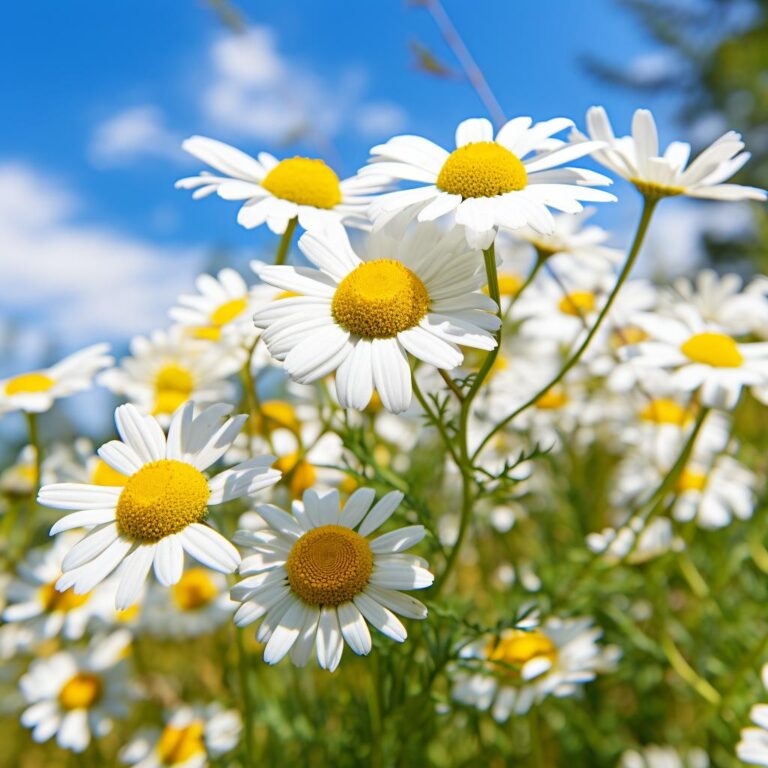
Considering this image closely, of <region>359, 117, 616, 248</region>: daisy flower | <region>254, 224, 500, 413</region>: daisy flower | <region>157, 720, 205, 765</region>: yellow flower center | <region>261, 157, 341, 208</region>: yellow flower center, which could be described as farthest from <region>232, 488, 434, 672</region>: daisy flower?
<region>157, 720, 205, 765</region>: yellow flower center

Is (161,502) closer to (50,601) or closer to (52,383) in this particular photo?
(52,383)

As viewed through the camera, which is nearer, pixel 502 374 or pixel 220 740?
pixel 220 740

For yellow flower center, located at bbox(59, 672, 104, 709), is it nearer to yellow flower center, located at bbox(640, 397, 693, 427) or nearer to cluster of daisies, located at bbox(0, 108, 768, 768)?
cluster of daisies, located at bbox(0, 108, 768, 768)

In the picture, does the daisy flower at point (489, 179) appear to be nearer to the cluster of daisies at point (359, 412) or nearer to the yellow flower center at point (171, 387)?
the cluster of daisies at point (359, 412)

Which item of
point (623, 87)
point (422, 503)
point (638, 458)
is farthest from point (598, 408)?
point (623, 87)

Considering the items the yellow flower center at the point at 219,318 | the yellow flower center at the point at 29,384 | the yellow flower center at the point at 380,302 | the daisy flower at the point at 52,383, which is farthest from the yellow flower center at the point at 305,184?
the yellow flower center at the point at 29,384

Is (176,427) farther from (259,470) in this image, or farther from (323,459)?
(323,459)
